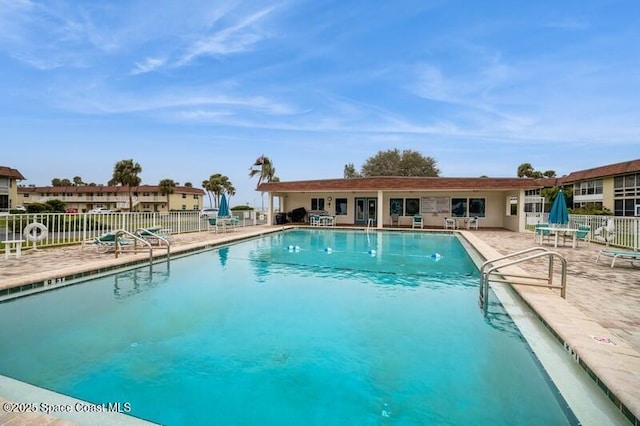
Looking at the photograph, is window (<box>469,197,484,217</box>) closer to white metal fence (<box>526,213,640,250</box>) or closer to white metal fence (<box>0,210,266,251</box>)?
white metal fence (<box>526,213,640,250</box>)

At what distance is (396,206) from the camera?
22.7 metres

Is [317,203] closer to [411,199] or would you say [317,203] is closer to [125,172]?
[411,199]

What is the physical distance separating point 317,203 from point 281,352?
20.2 meters

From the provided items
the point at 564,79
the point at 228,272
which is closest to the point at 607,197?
the point at 564,79

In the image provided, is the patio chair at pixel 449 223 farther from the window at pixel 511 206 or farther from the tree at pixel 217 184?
the tree at pixel 217 184

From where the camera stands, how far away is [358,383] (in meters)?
3.49

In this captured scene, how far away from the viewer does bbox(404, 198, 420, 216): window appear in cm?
2212

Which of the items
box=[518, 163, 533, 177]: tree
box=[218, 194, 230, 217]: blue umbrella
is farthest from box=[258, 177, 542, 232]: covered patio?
box=[518, 163, 533, 177]: tree

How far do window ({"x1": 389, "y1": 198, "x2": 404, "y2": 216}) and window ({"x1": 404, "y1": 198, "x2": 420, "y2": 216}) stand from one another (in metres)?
0.26

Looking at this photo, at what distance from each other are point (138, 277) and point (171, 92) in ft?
43.5

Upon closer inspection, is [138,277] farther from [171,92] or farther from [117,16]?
[171,92]

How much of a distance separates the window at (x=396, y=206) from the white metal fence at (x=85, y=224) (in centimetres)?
1168

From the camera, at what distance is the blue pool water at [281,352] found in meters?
3.05

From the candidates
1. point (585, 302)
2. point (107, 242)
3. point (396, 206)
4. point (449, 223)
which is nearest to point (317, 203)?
point (396, 206)
